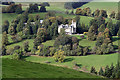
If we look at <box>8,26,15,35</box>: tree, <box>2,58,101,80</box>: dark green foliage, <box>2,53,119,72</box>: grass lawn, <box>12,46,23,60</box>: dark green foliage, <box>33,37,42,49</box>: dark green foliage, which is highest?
<box>8,26,15,35</box>: tree

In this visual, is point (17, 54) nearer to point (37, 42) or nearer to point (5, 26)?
point (37, 42)

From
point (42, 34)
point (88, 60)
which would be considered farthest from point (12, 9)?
point (88, 60)

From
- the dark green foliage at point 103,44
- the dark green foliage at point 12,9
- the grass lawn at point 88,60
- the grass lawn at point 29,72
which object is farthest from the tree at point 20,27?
the grass lawn at point 29,72

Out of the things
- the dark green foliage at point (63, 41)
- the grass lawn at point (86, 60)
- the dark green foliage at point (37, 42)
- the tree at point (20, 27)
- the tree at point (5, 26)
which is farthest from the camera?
the tree at point (5, 26)

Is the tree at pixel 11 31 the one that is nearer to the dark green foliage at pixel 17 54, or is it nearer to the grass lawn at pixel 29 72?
the dark green foliage at pixel 17 54

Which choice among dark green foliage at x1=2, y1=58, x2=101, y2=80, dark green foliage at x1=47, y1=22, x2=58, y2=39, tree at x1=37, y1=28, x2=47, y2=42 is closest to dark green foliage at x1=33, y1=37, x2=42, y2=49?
tree at x1=37, y1=28, x2=47, y2=42

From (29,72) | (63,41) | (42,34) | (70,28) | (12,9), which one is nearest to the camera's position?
(29,72)

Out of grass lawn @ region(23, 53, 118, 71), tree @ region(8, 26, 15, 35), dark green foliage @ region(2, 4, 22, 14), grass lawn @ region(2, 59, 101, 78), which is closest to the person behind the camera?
grass lawn @ region(2, 59, 101, 78)

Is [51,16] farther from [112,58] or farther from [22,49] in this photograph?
[112,58]

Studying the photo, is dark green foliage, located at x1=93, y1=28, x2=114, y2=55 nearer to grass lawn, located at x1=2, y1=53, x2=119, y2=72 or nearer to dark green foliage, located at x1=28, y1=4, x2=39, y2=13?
grass lawn, located at x1=2, y1=53, x2=119, y2=72

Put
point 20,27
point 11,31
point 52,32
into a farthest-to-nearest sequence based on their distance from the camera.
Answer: point 20,27, point 11,31, point 52,32

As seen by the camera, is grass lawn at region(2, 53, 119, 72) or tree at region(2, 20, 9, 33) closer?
grass lawn at region(2, 53, 119, 72)

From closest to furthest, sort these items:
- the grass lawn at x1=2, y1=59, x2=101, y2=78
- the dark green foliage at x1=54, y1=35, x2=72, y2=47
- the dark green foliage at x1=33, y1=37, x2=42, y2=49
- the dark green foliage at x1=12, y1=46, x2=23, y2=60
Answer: the grass lawn at x1=2, y1=59, x2=101, y2=78
the dark green foliage at x1=12, y1=46, x2=23, y2=60
the dark green foliage at x1=54, y1=35, x2=72, y2=47
the dark green foliage at x1=33, y1=37, x2=42, y2=49
